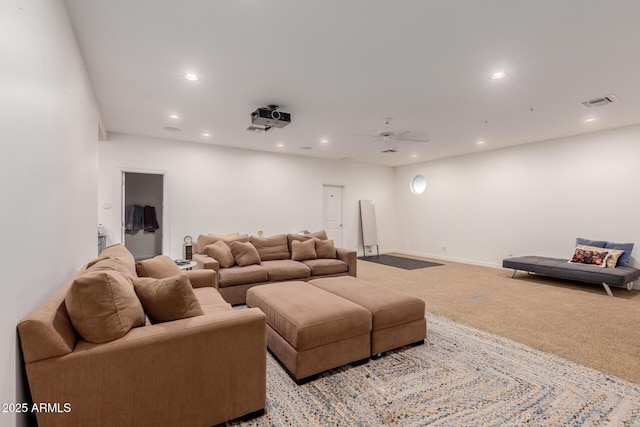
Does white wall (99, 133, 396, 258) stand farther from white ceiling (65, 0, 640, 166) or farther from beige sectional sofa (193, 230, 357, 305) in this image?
beige sectional sofa (193, 230, 357, 305)

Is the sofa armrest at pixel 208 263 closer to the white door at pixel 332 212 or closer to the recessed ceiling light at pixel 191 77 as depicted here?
the recessed ceiling light at pixel 191 77

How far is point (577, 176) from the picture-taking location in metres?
5.59

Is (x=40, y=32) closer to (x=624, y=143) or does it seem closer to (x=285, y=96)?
(x=285, y=96)

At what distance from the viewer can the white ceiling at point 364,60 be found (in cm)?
218

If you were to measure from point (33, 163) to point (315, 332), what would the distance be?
196 cm

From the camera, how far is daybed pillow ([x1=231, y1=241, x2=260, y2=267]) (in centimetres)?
442

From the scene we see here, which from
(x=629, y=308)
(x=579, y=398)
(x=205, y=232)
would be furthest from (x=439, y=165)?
(x=579, y=398)

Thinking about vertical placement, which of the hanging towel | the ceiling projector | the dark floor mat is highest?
the ceiling projector

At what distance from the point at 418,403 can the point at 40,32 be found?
10.3 feet

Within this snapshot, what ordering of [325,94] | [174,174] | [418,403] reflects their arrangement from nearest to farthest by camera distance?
[418,403], [325,94], [174,174]

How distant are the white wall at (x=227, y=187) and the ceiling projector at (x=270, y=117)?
274 cm

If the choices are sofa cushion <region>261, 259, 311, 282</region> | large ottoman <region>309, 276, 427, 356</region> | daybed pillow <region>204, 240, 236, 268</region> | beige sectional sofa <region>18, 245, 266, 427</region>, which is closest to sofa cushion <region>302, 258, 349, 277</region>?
sofa cushion <region>261, 259, 311, 282</region>

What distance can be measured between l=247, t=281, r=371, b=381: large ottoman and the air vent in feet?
13.2

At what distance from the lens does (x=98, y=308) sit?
1.51 meters
